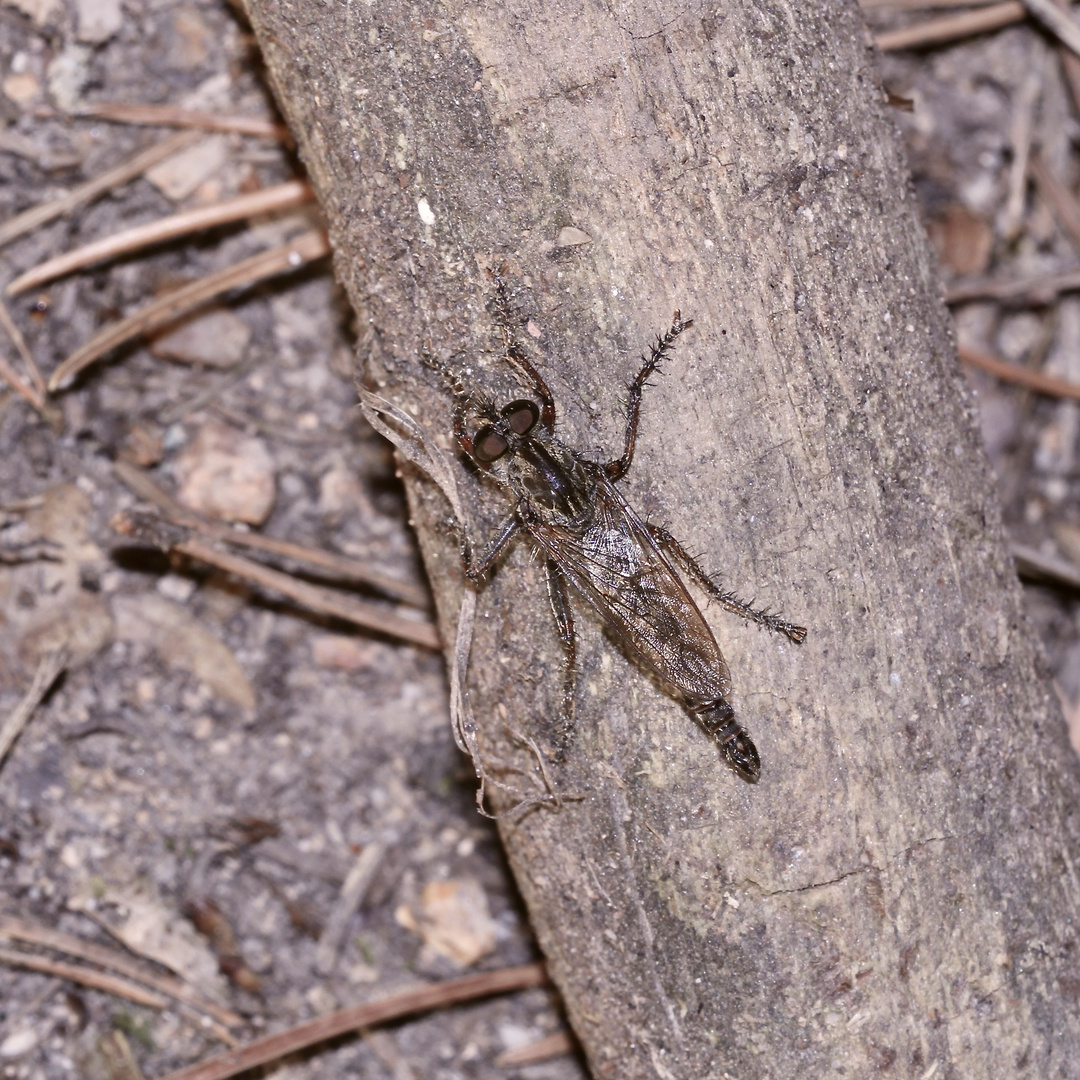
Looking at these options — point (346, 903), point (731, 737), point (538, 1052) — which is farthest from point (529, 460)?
A: point (538, 1052)

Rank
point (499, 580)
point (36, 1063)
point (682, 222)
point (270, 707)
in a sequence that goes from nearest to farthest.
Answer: point (682, 222) < point (499, 580) < point (36, 1063) < point (270, 707)

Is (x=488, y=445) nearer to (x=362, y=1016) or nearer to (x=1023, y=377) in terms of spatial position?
(x=362, y=1016)

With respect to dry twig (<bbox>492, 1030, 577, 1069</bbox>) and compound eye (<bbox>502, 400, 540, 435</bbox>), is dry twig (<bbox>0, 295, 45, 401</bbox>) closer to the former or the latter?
compound eye (<bbox>502, 400, 540, 435</bbox>)

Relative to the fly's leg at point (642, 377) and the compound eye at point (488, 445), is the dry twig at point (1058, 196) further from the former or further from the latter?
the compound eye at point (488, 445)

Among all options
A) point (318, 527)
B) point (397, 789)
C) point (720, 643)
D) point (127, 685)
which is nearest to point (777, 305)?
point (720, 643)

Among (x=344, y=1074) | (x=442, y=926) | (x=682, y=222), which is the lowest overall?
(x=344, y=1074)

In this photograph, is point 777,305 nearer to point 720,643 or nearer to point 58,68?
point 720,643

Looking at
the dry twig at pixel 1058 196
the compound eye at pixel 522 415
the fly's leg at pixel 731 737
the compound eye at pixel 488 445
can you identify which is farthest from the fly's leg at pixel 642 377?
the dry twig at pixel 1058 196
